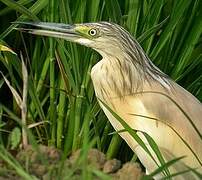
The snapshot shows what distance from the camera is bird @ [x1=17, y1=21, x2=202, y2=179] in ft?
11.0

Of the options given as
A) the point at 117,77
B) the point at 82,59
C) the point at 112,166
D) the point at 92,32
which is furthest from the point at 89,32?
the point at 112,166

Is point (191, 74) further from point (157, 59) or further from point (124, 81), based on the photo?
point (124, 81)

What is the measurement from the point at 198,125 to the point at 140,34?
0.76 meters

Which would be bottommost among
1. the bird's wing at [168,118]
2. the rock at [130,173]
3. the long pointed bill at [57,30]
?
the rock at [130,173]

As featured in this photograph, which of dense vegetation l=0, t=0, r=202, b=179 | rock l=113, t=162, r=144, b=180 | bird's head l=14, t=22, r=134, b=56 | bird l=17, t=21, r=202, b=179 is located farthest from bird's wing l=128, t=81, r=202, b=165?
rock l=113, t=162, r=144, b=180

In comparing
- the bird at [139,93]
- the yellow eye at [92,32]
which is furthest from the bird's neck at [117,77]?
the yellow eye at [92,32]

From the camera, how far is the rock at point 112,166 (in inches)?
151

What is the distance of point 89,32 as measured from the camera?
342 centimetres

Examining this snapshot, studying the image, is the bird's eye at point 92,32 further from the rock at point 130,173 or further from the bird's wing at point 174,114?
the rock at point 130,173

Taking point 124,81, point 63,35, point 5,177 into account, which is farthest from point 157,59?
point 5,177

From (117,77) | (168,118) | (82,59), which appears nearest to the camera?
(168,118)

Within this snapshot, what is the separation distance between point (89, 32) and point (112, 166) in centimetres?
80

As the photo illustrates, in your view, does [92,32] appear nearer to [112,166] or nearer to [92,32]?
[92,32]

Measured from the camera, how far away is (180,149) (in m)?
3.40
